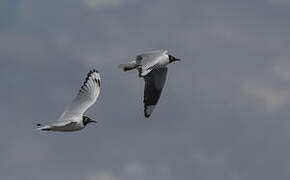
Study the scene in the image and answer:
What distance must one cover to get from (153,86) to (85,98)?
1.80 m

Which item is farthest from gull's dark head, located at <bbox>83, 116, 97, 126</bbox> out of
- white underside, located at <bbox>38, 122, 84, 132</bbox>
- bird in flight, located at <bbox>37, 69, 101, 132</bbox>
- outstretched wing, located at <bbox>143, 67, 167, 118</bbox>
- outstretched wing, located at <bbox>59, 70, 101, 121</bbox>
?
outstretched wing, located at <bbox>143, 67, 167, 118</bbox>

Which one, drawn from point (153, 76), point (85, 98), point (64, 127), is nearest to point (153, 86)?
point (153, 76)

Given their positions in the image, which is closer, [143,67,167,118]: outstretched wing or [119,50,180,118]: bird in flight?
[119,50,180,118]: bird in flight

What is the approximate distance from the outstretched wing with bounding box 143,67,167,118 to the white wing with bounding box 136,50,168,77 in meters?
0.87

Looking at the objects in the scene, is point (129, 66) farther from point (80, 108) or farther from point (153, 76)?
point (80, 108)

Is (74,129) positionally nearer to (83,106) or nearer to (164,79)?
(83,106)

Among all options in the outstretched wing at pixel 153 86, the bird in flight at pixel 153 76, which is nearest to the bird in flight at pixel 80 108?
the bird in flight at pixel 153 76

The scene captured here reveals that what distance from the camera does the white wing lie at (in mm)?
24562

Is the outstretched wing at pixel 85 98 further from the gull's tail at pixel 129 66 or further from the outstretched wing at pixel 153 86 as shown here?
the outstretched wing at pixel 153 86

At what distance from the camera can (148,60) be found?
82.2 feet

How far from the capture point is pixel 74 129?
80.6 feet

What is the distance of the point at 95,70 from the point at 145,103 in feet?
5.09

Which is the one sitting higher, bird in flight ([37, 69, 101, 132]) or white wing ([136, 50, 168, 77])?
white wing ([136, 50, 168, 77])

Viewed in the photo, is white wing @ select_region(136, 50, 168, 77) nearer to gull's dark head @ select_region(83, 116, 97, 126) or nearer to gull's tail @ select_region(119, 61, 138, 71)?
gull's tail @ select_region(119, 61, 138, 71)
